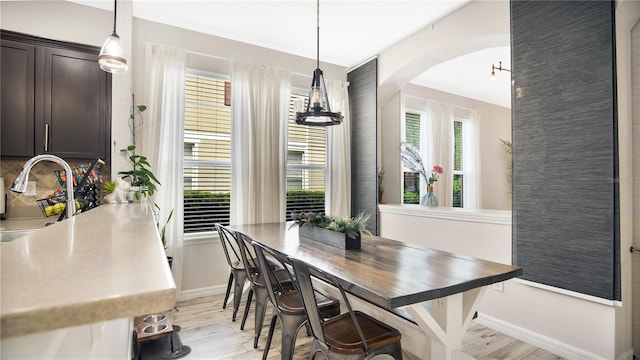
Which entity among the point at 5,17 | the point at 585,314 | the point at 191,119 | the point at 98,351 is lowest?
the point at 585,314

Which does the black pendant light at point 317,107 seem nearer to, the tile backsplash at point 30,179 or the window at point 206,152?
the window at point 206,152

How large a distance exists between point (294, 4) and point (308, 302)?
9.39 feet

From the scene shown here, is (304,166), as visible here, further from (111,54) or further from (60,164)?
(60,164)

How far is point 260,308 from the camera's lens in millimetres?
2521

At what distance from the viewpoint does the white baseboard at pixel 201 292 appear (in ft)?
11.7

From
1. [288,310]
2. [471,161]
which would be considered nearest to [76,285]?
[288,310]

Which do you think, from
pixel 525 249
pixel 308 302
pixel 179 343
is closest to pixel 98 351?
pixel 308 302

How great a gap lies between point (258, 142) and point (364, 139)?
1544mm

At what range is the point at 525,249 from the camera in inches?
102

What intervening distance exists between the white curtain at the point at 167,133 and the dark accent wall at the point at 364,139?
94.4 inches

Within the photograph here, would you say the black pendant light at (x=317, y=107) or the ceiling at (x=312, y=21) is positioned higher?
the ceiling at (x=312, y=21)

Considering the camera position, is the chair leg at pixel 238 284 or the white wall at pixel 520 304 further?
the chair leg at pixel 238 284

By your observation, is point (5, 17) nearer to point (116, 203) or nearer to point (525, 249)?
point (116, 203)

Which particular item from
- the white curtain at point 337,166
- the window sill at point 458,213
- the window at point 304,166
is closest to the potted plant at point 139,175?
the window at point 304,166
